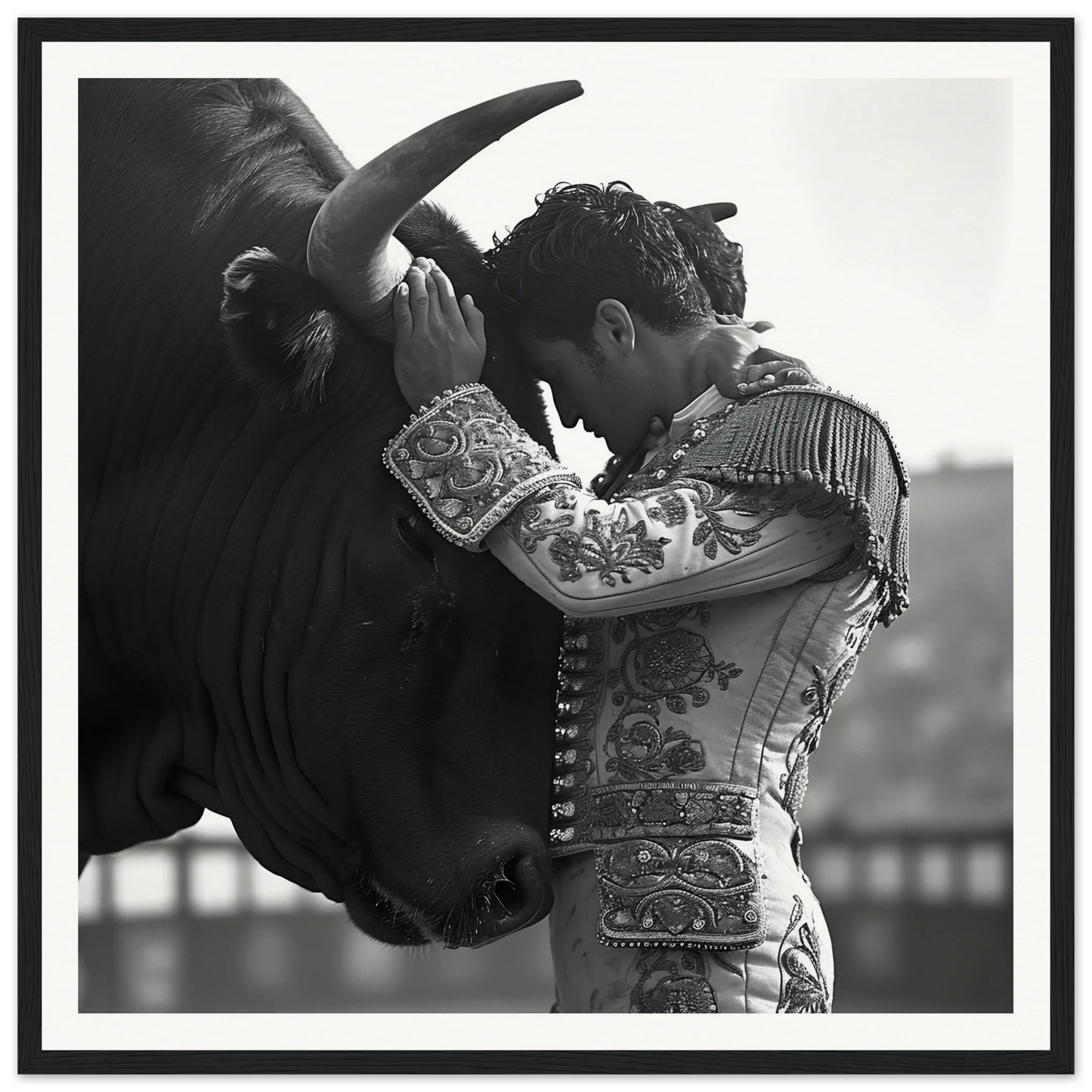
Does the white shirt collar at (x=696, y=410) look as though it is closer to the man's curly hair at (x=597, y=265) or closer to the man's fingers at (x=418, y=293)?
the man's curly hair at (x=597, y=265)

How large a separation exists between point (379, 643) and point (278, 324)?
393mm

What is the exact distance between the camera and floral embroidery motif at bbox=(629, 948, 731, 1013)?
1.79 meters

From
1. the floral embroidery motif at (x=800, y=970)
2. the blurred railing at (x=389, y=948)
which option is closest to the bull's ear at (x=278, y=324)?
the blurred railing at (x=389, y=948)

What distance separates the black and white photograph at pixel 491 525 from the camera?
1792 millimetres

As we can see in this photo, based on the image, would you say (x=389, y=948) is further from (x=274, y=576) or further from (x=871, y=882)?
(x=871, y=882)

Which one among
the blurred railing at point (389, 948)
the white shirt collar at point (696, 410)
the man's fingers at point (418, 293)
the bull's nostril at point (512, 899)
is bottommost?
the blurred railing at point (389, 948)

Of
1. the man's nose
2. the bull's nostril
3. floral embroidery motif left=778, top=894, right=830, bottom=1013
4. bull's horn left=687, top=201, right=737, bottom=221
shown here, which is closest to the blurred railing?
the bull's nostril

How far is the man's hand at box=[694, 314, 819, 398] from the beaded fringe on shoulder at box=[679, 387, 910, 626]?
27 mm

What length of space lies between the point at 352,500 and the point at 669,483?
0.39 metres

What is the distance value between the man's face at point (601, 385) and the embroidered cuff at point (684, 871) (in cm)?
45

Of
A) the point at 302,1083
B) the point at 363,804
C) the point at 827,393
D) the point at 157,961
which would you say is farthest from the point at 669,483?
the point at 157,961

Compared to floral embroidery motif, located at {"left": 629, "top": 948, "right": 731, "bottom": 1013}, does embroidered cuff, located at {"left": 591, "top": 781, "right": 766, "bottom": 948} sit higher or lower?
higher

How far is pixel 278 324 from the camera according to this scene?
1.86 m

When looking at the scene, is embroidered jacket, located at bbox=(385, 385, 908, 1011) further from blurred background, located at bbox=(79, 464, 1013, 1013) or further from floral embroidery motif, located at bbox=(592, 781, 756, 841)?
blurred background, located at bbox=(79, 464, 1013, 1013)
